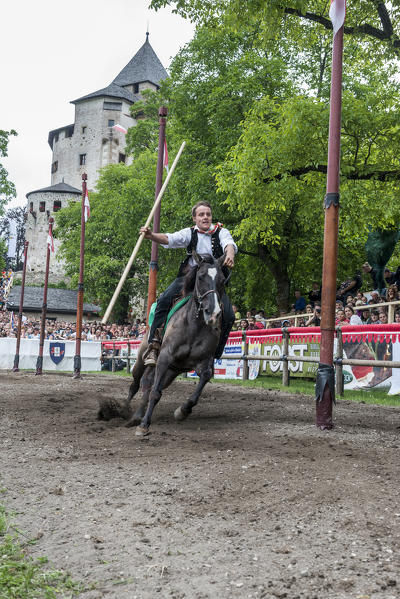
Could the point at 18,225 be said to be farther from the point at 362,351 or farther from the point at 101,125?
the point at 362,351

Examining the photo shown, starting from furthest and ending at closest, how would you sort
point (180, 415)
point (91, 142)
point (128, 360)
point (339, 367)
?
point (91, 142)
point (128, 360)
point (339, 367)
point (180, 415)

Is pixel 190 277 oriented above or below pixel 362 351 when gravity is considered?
above

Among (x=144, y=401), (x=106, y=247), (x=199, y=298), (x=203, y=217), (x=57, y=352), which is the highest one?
(x=106, y=247)

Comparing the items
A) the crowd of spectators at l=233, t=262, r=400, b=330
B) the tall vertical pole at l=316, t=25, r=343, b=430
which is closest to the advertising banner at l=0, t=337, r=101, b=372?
the crowd of spectators at l=233, t=262, r=400, b=330

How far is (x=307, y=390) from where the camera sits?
12.6 metres

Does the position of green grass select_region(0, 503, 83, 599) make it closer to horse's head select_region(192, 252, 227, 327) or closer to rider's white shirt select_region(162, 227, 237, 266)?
horse's head select_region(192, 252, 227, 327)

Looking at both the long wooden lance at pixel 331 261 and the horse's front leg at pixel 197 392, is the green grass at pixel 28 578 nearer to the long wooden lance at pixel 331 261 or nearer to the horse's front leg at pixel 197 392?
the horse's front leg at pixel 197 392

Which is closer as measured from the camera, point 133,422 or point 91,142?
point 133,422

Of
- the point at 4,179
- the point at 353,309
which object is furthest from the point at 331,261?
the point at 4,179

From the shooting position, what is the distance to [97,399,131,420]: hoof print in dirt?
8.44 meters

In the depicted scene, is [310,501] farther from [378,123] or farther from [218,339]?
[378,123]

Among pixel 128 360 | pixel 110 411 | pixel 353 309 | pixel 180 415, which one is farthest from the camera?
pixel 128 360

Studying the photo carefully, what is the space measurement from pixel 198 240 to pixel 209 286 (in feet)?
3.52

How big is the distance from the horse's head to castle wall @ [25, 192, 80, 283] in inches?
3099
